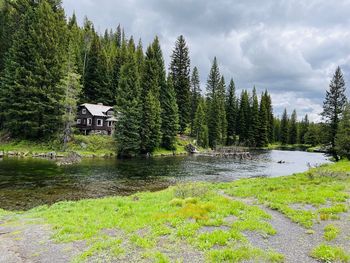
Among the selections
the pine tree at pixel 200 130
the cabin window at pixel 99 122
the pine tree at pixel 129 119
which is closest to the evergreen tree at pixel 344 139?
the pine tree at pixel 129 119

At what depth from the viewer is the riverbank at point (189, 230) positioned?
334 inches

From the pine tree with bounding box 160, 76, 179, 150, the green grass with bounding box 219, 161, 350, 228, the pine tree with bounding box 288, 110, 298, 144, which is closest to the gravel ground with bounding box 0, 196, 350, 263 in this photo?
the green grass with bounding box 219, 161, 350, 228

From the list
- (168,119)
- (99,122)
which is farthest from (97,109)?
(168,119)

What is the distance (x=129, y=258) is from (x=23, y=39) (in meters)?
54.7

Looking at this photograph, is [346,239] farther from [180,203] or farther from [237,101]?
[237,101]

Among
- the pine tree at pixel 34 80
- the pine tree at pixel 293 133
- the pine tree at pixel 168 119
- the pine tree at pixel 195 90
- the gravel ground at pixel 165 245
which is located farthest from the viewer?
the pine tree at pixel 293 133

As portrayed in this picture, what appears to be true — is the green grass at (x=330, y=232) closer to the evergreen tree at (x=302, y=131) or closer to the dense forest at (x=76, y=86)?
the dense forest at (x=76, y=86)

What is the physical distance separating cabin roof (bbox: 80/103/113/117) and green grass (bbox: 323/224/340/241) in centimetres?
5663

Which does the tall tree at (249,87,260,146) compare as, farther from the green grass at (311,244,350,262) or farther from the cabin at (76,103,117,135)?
the green grass at (311,244,350,262)

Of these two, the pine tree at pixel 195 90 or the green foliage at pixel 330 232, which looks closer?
the green foliage at pixel 330 232

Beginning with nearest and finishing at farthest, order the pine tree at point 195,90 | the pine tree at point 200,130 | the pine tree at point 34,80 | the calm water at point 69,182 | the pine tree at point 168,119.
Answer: the calm water at point 69,182 → the pine tree at point 34,80 → the pine tree at point 168,119 → the pine tree at point 200,130 → the pine tree at point 195,90

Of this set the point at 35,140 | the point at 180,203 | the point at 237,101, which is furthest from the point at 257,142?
the point at 180,203

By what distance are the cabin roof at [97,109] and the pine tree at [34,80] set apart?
10.6 m

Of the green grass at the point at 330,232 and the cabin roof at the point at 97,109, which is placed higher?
the cabin roof at the point at 97,109
